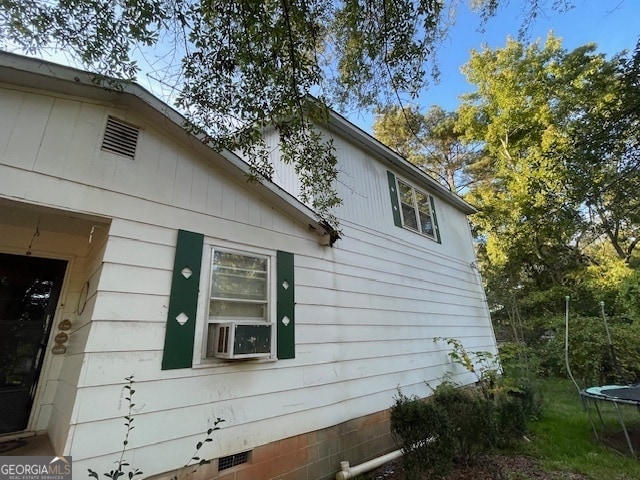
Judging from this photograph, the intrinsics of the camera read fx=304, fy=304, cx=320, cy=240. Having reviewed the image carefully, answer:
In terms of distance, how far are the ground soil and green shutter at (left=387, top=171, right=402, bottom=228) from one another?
414cm

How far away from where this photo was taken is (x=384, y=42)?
352 centimetres

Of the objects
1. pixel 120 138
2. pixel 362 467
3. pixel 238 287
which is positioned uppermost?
pixel 120 138

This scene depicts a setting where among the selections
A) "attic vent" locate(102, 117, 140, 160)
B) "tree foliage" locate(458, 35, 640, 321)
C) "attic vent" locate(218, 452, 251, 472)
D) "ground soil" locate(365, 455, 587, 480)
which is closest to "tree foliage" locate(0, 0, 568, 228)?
"attic vent" locate(102, 117, 140, 160)

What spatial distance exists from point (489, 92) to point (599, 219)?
8.02 metres

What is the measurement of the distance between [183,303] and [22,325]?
1.96 metres

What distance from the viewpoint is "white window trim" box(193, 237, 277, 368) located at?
3.10 meters

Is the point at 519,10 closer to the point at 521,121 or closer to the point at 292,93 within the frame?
the point at 292,93

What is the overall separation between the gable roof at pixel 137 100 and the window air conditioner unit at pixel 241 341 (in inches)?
66.8

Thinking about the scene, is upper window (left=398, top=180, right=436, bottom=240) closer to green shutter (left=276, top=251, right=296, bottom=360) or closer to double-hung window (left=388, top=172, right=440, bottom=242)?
double-hung window (left=388, top=172, right=440, bottom=242)

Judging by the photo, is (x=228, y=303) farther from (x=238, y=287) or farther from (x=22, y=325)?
(x=22, y=325)

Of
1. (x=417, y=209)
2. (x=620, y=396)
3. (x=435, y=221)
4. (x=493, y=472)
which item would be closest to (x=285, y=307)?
(x=493, y=472)

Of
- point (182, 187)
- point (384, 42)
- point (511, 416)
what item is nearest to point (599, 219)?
point (511, 416)

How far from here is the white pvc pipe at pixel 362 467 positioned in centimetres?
369

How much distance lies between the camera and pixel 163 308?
2947 millimetres
